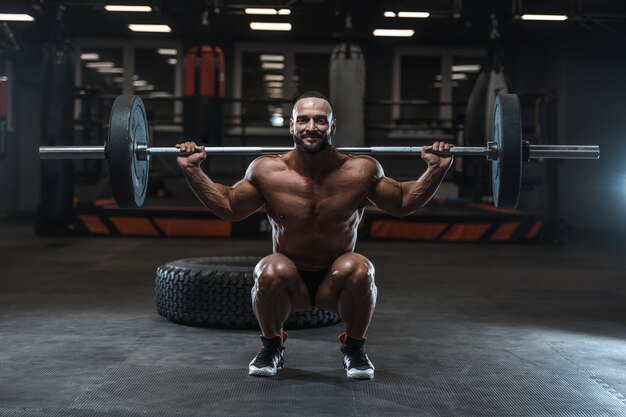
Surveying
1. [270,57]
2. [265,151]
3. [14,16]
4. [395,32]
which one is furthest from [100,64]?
[265,151]

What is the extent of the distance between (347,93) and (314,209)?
197 inches

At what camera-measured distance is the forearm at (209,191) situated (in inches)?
100.0

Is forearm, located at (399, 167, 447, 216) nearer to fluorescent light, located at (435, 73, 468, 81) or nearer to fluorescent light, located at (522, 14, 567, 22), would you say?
fluorescent light, located at (522, 14, 567, 22)

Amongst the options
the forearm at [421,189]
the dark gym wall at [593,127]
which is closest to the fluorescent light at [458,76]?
the dark gym wall at [593,127]

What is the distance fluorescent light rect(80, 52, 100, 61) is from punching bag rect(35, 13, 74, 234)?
3.73 m

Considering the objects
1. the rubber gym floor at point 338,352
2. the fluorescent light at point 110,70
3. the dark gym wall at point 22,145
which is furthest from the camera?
the fluorescent light at point 110,70

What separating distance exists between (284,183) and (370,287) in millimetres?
430

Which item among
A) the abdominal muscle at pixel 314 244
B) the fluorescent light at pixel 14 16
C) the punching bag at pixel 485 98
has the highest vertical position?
the fluorescent light at pixel 14 16

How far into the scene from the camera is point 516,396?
2.32m

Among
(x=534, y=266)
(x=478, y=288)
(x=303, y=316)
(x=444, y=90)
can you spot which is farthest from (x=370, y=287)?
(x=444, y=90)

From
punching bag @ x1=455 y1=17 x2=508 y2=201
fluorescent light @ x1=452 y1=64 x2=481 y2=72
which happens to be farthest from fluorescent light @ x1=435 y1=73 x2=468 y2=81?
punching bag @ x1=455 y1=17 x2=508 y2=201

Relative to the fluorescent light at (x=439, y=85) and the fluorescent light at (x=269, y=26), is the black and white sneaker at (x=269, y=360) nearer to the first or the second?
the fluorescent light at (x=269, y=26)

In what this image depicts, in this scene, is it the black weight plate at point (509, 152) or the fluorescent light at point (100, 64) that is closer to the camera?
the black weight plate at point (509, 152)

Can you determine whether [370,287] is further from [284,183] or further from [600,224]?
[600,224]
